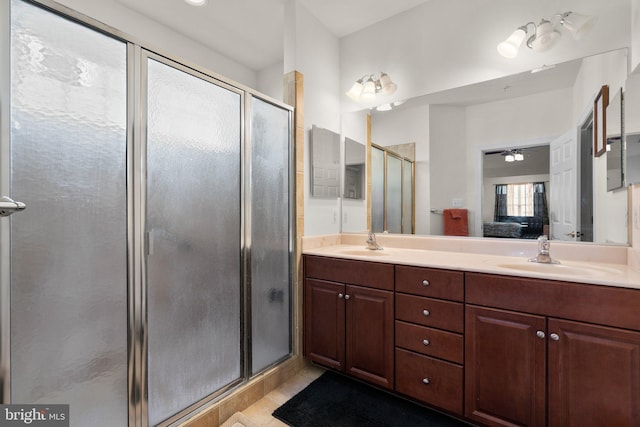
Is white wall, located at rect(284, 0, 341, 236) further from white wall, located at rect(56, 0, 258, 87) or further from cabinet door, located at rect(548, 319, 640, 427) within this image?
cabinet door, located at rect(548, 319, 640, 427)

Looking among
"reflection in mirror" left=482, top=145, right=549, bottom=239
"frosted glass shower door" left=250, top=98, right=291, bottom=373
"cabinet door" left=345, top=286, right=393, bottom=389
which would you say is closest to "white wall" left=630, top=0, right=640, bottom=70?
"reflection in mirror" left=482, top=145, right=549, bottom=239

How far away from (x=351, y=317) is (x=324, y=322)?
0.24 m

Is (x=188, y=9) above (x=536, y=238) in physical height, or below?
above

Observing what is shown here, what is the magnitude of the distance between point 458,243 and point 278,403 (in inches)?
62.5

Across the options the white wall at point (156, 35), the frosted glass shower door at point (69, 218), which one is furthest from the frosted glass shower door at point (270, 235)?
the frosted glass shower door at point (69, 218)

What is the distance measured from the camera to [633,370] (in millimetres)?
1176

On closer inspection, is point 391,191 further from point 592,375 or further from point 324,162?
point 592,375

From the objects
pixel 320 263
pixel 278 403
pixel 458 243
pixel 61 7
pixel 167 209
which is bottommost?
pixel 278 403

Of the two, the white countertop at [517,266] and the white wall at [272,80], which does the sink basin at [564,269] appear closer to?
the white countertop at [517,266]

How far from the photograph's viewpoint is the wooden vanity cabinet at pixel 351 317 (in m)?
1.80

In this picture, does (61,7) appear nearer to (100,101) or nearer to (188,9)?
(100,101)

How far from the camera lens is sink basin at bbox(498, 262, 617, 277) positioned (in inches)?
57.2

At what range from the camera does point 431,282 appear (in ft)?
5.37

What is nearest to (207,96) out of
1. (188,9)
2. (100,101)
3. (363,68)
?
(100,101)
